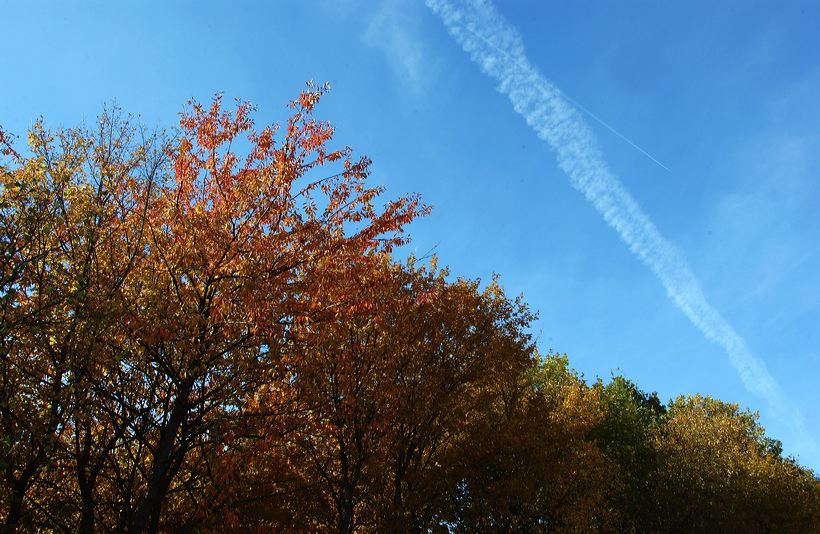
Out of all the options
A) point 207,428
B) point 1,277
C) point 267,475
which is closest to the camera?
point 1,277

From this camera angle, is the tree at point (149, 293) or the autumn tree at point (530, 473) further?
the autumn tree at point (530, 473)

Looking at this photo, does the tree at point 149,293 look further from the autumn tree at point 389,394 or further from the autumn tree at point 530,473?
the autumn tree at point 530,473

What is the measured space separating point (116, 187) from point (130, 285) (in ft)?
7.85

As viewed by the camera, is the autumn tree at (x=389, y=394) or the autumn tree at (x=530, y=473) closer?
the autumn tree at (x=389, y=394)

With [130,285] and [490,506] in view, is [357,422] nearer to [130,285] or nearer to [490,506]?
[130,285]

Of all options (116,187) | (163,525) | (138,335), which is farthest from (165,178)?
(163,525)

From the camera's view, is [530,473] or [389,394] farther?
[530,473]

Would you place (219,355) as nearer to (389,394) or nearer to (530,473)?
(389,394)

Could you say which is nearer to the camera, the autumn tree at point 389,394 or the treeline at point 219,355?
the treeline at point 219,355

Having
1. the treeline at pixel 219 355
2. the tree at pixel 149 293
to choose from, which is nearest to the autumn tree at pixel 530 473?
the treeline at pixel 219 355

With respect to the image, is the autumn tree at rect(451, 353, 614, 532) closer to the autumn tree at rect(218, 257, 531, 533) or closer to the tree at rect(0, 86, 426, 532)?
the autumn tree at rect(218, 257, 531, 533)

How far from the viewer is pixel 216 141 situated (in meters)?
13.4

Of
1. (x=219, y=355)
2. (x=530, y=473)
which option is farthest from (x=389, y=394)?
(x=530, y=473)

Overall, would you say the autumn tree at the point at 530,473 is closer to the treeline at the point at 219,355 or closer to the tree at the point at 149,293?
the treeline at the point at 219,355
